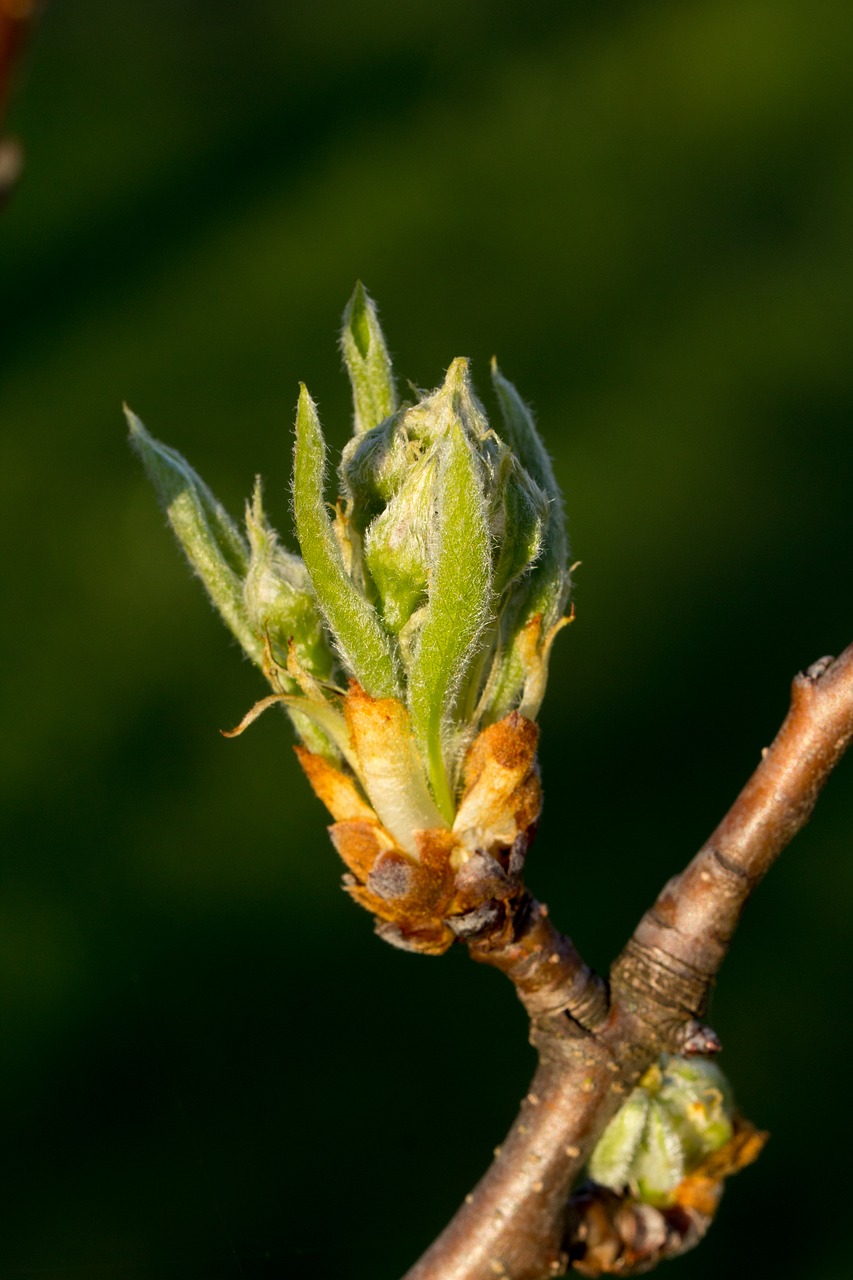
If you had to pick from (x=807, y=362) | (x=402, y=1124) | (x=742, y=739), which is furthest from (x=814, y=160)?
(x=402, y=1124)

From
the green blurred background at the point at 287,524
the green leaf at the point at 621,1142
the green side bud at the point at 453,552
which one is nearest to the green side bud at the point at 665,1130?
the green leaf at the point at 621,1142

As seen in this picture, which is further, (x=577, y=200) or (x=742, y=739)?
(x=577, y=200)

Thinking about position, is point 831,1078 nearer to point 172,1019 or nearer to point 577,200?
point 172,1019

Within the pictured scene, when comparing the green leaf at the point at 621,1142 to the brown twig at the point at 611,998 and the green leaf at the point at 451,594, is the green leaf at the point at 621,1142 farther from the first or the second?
the green leaf at the point at 451,594

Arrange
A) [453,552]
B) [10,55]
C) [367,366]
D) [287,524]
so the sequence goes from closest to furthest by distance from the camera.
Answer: [10,55] < [453,552] < [367,366] < [287,524]

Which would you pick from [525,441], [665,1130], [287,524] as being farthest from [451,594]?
[287,524]

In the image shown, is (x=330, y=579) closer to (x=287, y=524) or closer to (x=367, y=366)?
(x=367, y=366)

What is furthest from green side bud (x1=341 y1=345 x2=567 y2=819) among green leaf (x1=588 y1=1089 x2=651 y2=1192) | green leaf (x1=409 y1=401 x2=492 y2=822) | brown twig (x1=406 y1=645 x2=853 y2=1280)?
green leaf (x1=588 y1=1089 x2=651 y2=1192)
